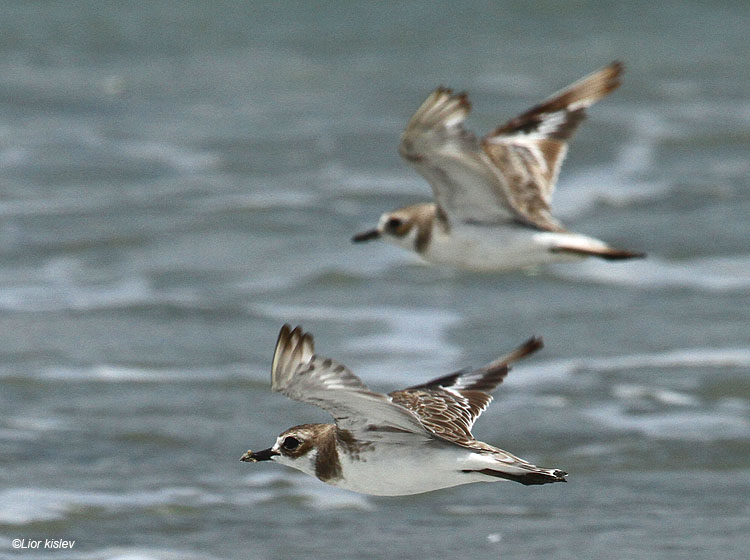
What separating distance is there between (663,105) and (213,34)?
5.89 metres

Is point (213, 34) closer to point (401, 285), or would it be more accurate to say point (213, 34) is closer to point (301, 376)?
point (401, 285)

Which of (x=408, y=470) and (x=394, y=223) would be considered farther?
(x=394, y=223)

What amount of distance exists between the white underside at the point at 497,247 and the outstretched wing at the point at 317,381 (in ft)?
9.27

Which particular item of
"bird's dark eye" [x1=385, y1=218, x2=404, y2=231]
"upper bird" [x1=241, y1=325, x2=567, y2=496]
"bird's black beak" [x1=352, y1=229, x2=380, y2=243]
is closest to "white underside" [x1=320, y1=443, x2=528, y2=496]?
"upper bird" [x1=241, y1=325, x2=567, y2=496]

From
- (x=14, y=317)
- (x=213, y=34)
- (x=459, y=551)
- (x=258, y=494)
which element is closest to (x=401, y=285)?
(x=14, y=317)

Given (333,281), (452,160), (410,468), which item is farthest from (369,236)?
(410,468)

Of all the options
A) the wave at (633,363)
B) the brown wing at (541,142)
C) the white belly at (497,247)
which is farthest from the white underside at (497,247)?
the wave at (633,363)

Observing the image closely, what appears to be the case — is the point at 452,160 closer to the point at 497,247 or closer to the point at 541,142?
the point at 497,247

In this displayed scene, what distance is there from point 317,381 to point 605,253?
10.2 feet

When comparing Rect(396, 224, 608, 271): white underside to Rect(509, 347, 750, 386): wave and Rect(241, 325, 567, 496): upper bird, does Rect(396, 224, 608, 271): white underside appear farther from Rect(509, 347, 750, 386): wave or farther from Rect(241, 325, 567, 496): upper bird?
Rect(241, 325, 567, 496): upper bird

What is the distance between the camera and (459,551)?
6.26 m

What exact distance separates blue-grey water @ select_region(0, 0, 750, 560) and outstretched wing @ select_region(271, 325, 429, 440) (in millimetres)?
1582

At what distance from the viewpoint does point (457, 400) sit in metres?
5.65

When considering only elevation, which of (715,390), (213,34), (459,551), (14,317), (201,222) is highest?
(213,34)
